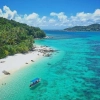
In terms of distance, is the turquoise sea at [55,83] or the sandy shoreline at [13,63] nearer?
the turquoise sea at [55,83]

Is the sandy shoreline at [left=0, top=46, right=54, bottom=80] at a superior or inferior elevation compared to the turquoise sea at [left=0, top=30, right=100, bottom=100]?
superior

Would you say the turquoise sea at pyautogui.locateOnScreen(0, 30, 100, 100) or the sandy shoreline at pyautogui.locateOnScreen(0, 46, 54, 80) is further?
the sandy shoreline at pyautogui.locateOnScreen(0, 46, 54, 80)

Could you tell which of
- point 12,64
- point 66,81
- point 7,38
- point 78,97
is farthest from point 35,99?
point 7,38

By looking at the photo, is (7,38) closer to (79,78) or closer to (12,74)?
(12,74)

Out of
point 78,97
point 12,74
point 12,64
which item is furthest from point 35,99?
point 12,64

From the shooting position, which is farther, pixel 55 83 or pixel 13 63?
pixel 13 63

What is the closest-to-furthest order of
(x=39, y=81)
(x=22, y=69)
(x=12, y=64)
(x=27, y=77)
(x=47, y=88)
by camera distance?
(x=47, y=88) → (x=39, y=81) → (x=27, y=77) → (x=22, y=69) → (x=12, y=64)

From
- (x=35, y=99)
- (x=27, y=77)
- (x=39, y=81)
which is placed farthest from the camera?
(x=27, y=77)

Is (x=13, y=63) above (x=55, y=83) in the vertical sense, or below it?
above

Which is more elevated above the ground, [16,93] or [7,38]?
[7,38]

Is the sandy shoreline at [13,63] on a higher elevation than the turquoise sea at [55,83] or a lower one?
higher

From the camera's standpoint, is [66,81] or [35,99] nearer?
[35,99]
